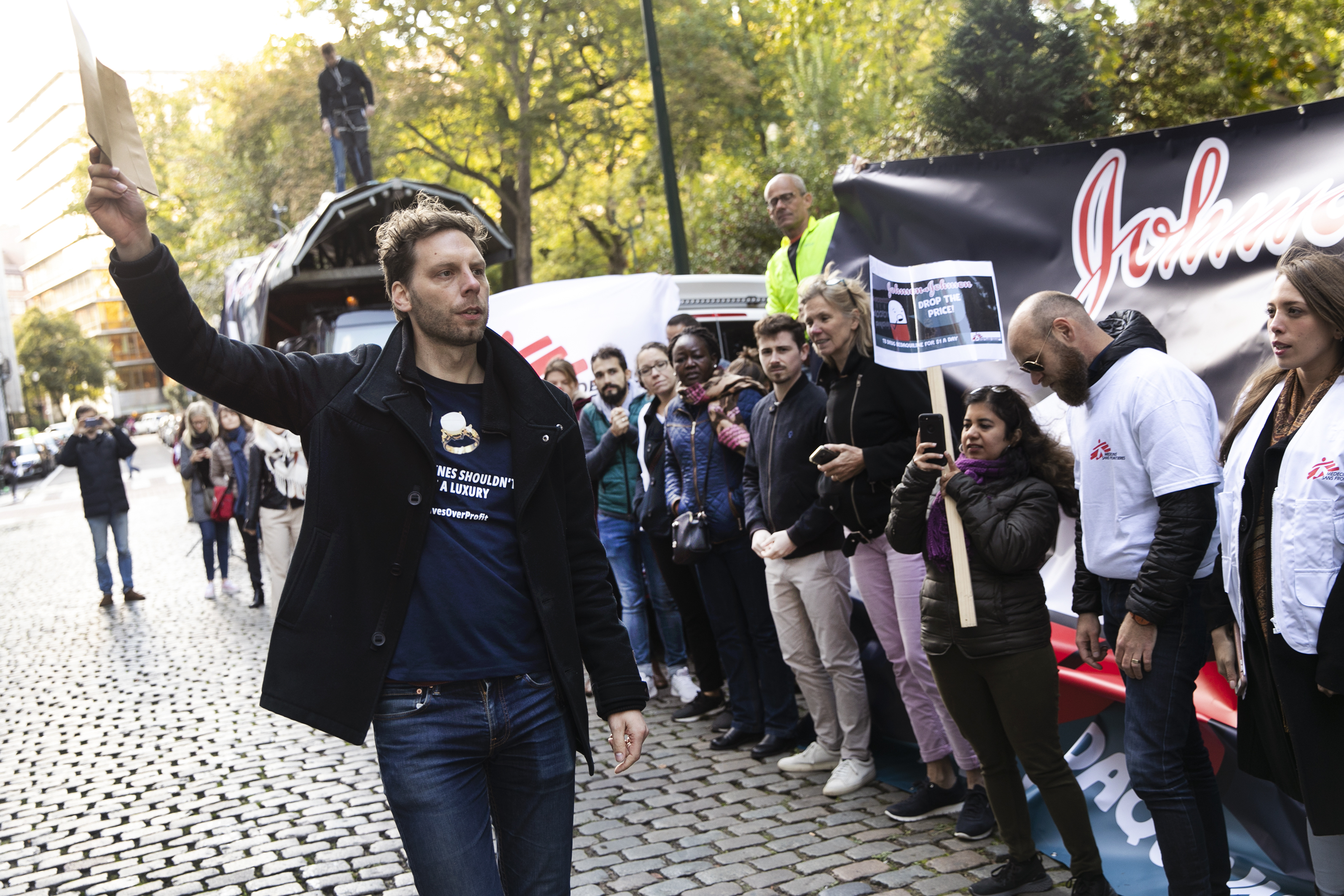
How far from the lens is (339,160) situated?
53.8ft

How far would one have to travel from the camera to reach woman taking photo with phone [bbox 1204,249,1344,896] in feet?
8.81

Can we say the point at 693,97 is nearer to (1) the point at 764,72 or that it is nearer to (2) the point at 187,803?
(1) the point at 764,72

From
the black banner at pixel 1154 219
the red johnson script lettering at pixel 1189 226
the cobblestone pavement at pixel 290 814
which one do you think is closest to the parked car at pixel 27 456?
the cobblestone pavement at pixel 290 814

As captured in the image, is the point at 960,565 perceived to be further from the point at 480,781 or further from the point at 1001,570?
the point at 480,781

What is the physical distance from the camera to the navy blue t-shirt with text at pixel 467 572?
2.37m

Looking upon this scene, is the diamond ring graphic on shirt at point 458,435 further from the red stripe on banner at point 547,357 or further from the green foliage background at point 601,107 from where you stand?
the green foliage background at point 601,107

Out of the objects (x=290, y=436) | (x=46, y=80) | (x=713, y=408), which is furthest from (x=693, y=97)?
(x=46, y=80)

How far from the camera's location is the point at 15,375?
7962cm

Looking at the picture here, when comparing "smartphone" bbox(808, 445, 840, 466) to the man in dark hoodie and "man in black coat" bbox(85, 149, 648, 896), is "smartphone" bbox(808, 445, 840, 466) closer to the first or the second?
the man in dark hoodie

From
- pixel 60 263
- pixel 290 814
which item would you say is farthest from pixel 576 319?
pixel 60 263

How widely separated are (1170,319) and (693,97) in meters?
20.2

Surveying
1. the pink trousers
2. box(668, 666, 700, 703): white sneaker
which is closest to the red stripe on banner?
box(668, 666, 700, 703): white sneaker

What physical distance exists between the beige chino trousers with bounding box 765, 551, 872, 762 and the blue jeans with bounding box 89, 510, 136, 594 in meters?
9.67

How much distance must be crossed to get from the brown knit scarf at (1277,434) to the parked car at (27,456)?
49.6 meters
